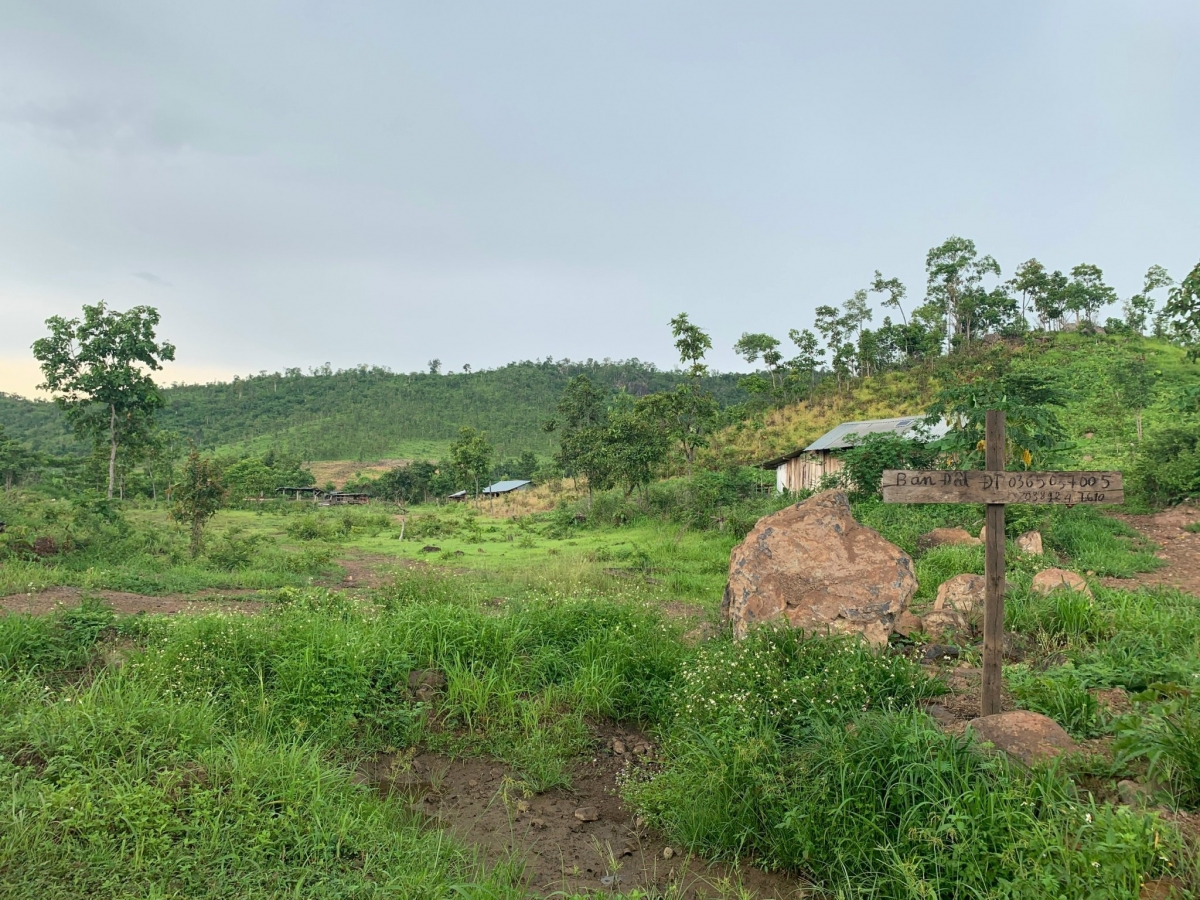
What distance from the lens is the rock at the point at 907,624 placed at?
6715 millimetres

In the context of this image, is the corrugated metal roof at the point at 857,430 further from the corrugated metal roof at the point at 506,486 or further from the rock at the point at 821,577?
the corrugated metal roof at the point at 506,486

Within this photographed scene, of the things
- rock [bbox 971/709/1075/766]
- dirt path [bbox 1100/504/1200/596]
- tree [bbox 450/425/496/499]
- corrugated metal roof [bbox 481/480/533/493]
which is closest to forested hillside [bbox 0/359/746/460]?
corrugated metal roof [bbox 481/480/533/493]

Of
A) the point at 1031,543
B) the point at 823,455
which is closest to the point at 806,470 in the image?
the point at 823,455

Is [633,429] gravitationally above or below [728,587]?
above

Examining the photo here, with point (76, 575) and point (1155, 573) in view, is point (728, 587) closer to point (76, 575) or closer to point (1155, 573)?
point (1155, 573)

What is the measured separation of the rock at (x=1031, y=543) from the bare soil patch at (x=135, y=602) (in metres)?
11.4

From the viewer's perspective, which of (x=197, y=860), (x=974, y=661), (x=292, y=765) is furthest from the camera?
(x=974, y=661)

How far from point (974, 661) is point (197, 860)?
19.5 feet

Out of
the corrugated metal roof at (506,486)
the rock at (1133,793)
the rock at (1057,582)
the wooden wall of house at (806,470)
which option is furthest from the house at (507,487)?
the rock at (1133,793)

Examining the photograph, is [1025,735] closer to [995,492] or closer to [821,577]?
[995,492]

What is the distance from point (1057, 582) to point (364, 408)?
268ft

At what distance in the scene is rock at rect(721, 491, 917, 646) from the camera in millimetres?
6305

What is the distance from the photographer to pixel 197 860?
11.1 feet

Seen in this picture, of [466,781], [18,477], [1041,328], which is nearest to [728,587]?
[466,781]
